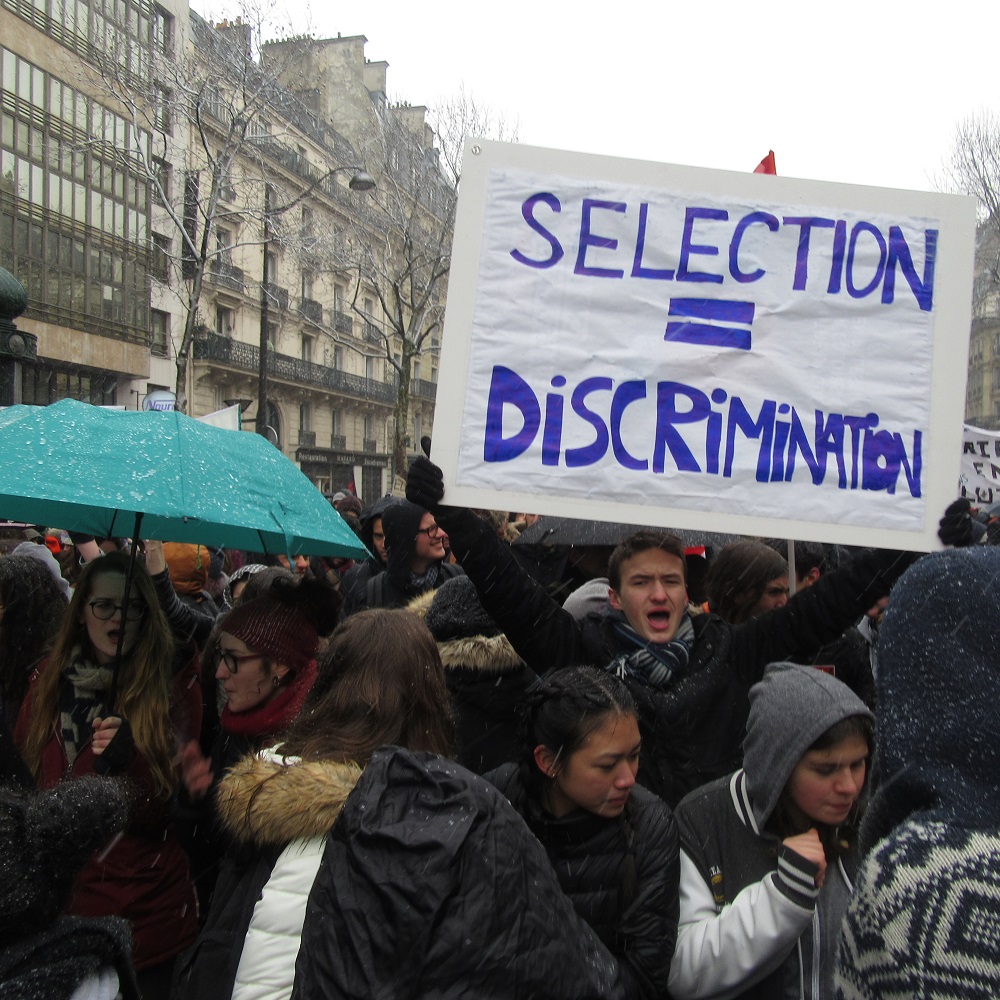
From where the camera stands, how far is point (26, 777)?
1.86 m

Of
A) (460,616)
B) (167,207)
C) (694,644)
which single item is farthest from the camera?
(167,207)

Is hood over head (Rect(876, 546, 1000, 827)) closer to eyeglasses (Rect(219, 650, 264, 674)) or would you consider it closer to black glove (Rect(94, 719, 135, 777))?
eyeglasses (Rect(219, 650, 264, 674))

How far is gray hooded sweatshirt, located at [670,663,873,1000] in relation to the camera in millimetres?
1774

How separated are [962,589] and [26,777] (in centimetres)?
179

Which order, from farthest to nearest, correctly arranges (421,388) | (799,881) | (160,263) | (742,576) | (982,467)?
(421,388) → (160,263) → (982,467) → (742,576) → (799,881)

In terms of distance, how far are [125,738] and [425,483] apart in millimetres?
1199

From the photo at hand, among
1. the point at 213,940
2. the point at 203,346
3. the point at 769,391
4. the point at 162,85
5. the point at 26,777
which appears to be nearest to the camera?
the point at 213,940

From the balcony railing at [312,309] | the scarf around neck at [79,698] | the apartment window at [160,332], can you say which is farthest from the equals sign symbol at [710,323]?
the balcony railing at [312,309]

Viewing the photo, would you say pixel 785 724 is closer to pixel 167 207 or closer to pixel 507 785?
pixel 507 785

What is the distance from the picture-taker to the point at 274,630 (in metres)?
2.74

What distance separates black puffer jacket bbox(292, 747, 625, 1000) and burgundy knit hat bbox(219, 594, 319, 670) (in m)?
1.42

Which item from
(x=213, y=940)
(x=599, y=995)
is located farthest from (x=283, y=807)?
(x=599, y=995)

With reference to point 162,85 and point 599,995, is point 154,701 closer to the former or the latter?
point 599,995

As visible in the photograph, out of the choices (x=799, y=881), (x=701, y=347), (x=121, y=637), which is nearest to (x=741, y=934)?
(x=799, y=881)
